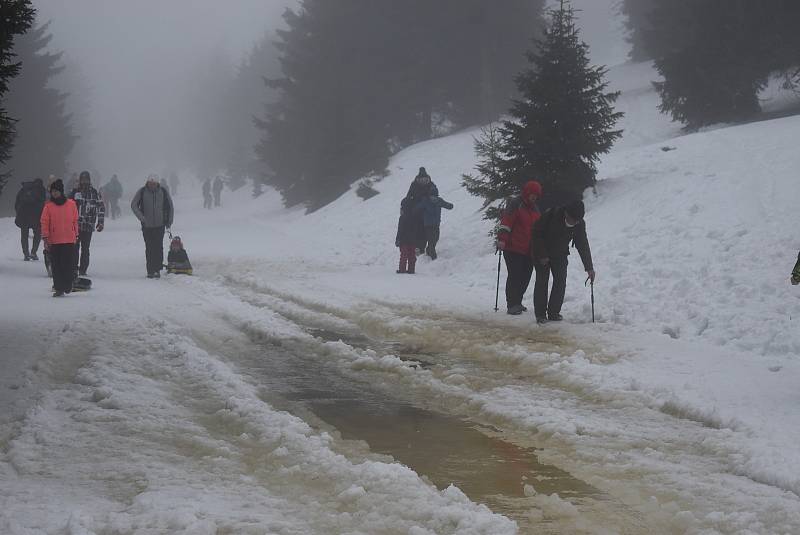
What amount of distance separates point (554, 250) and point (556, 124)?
5.56 meters

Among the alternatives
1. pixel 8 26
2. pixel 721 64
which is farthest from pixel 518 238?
pixel 721 64

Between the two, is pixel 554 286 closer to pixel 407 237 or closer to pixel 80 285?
pixel 407 237

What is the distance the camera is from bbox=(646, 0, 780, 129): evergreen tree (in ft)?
73.8

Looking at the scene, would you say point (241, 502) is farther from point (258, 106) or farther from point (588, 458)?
point (258, 106)

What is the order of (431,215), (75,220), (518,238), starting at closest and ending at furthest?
1. (518,238)
2. (75,220)
3. (431,215)

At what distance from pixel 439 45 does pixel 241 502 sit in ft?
108

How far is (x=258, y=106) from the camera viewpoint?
224 ft

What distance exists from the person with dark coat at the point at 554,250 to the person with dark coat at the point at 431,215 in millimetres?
5677

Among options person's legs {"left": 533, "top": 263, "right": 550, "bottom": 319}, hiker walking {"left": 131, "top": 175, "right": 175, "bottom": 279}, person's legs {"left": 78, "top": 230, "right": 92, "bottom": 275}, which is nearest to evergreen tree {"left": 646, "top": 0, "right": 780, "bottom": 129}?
person's legs {"left": 533, "top": 263, "right": 550, "bottom": 319}

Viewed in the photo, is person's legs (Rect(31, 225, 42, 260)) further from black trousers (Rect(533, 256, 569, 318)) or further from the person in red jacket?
black trousers (Rect(533, 256, 569, 318))

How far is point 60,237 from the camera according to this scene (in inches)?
433

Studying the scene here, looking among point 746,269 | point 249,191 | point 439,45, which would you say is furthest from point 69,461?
point 249,191

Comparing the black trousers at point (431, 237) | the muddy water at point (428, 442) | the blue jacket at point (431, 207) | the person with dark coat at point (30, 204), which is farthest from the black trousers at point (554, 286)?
the person with dark coat at point (30, 204)

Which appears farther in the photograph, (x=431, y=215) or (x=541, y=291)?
(x=431, y=215)
